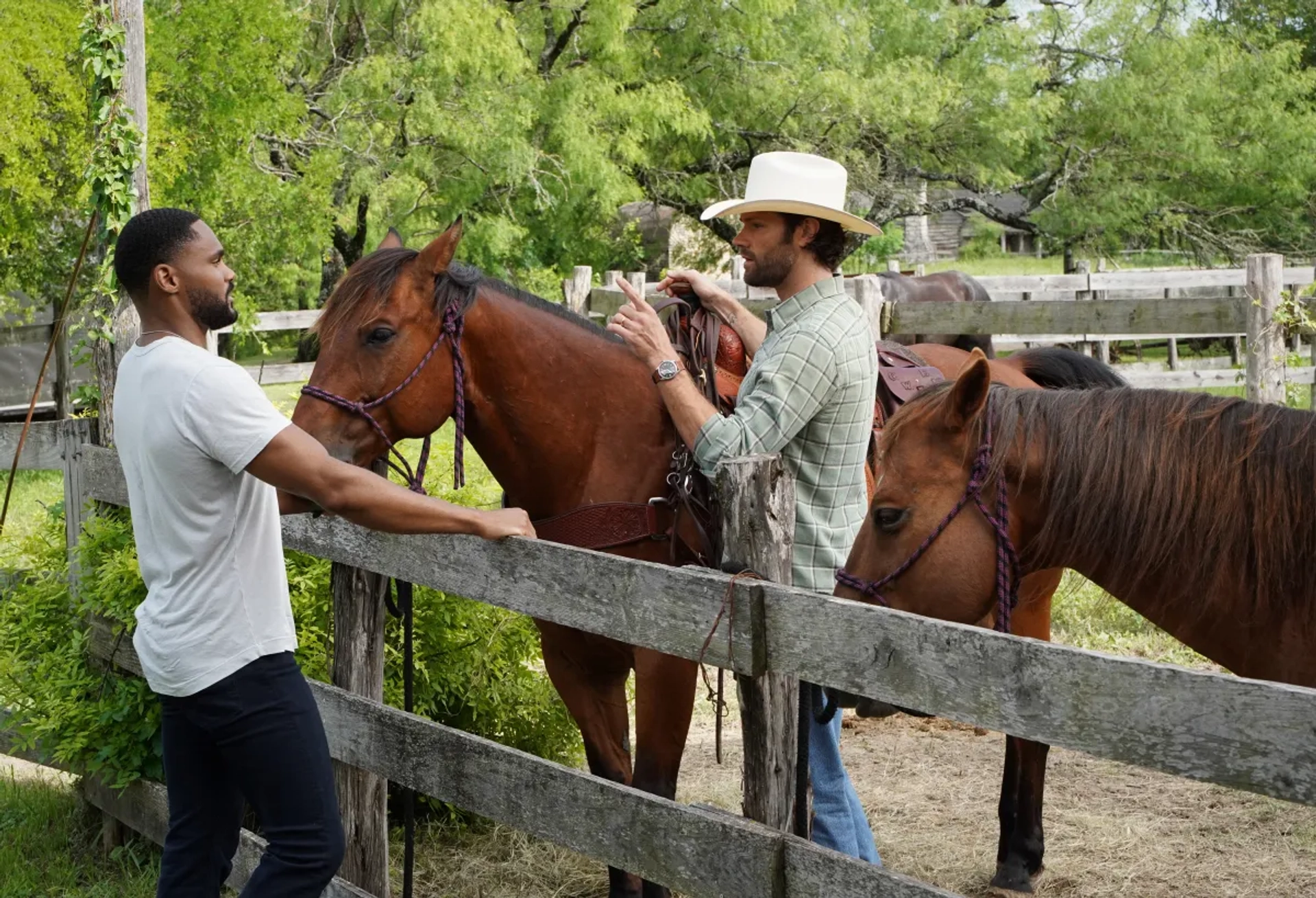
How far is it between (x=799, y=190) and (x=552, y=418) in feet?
3.15

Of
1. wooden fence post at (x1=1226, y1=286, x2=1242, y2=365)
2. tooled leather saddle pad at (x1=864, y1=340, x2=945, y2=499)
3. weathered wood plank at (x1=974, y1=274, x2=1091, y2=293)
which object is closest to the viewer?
tooled leather saddle pad at (x1=864, y1=340, x2=945, y2=499)

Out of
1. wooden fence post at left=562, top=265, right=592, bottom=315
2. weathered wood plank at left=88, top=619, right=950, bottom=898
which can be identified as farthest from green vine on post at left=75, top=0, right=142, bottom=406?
wooden fence post at left=562, top=265, right=592, bottom=315

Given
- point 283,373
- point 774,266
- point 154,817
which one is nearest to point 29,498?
point 283,373

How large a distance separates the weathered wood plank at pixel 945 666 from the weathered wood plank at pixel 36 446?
231 cm

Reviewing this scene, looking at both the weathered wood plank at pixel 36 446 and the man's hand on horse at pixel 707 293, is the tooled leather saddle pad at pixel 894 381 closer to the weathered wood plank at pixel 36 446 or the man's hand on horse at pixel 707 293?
the man's hand on horse at pixel 707 293

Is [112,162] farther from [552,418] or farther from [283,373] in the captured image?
[283,373]

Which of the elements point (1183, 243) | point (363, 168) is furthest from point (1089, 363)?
point (1183, 243)

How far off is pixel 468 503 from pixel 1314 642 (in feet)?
10.00

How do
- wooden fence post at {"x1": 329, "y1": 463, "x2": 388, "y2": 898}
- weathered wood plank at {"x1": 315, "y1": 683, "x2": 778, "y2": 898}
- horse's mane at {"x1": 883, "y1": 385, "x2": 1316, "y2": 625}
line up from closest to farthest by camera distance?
1. weathered wood plank at {"x1": 315, "y1": 683, "x2": 778, "y2": 898}
2. horse's mane at {"x1": 883, "y1": 385, "x2": 1316, "y2": 625}
3. wooden fence post at {"x1": 329, "y1": 463, "x2": 388, "y2": 898}

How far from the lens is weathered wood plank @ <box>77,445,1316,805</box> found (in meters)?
1.76

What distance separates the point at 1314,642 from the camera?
8.99 feet

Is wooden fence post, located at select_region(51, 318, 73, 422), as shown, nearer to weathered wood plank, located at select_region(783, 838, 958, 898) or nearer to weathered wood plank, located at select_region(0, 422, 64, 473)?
weathered wood plank, located at select_region(0, 422, 64, 473)

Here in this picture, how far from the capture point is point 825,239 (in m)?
3.25

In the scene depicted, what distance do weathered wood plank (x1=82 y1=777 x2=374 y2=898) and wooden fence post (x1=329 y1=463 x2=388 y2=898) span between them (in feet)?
0.29
